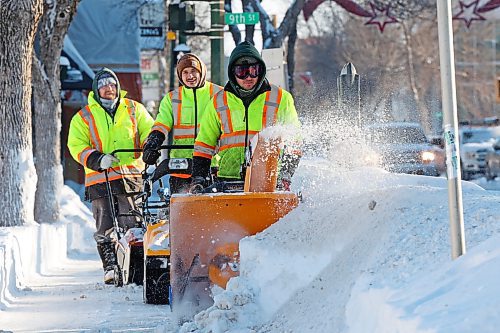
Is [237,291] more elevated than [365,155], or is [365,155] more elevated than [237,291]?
[365,155]

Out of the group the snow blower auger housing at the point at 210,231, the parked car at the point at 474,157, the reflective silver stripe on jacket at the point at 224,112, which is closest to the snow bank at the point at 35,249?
the reflective silver stripe on jacket at the point at 224,112

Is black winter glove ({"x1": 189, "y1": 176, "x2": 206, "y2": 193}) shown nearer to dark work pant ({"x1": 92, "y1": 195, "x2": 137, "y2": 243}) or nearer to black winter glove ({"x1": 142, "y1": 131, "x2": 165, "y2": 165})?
black winter glove ({"x1": 142, "y1": 131, "x2": 165, "y2": 165})

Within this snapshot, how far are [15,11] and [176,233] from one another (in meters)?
6.67

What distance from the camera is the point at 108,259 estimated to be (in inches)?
438

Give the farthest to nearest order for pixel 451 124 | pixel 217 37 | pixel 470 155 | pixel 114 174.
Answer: pixel 470 155
pixel 217 37
pixel 114 174
pixel 451 124

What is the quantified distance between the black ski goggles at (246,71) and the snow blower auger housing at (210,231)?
4.78ft

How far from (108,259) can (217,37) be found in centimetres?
694

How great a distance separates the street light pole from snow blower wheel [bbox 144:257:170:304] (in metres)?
3.93

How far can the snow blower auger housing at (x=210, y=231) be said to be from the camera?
288 inches

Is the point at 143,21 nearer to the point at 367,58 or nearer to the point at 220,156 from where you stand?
the point at 220,156

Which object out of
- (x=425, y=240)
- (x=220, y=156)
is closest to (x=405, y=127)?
(x=220, y=156)

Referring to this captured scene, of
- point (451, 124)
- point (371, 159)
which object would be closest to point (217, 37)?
point (371, 159)

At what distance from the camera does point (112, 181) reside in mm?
11281

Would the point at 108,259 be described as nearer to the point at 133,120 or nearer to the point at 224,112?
the point at 133,120
